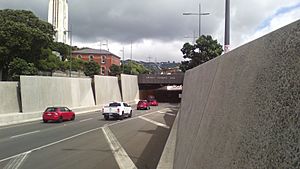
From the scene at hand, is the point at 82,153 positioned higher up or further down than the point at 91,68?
further down

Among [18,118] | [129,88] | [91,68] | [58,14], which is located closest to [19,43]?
[129,88]

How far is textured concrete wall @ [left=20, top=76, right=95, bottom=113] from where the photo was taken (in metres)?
38.7

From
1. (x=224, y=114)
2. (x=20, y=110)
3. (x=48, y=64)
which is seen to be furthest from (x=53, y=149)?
(x=48, y=64)

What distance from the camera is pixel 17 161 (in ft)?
39.3

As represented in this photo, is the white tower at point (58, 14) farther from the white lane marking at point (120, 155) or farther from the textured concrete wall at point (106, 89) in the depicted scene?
the white lane marking at point (120, 155)

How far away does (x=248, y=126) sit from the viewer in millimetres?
3105

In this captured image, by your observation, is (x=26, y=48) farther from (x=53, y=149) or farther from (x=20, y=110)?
(x=53, y=149)

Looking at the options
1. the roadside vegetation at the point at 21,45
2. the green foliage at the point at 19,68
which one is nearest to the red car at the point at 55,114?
the roadside vegetation at the point at 21,45

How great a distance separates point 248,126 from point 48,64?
265ft

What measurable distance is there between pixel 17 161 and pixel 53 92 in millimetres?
35020

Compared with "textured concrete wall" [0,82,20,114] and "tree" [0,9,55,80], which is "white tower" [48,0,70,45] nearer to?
"tree" [0,9,55,80]

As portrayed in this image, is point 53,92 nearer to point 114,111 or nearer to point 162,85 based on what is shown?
point 114,111

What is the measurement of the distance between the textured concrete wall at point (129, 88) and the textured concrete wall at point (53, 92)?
21.3 m

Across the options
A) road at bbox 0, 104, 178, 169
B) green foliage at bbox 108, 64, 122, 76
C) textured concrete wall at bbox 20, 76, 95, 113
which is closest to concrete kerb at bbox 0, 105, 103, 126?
textured concrete wall at bbox 20, 76, 95, 113
